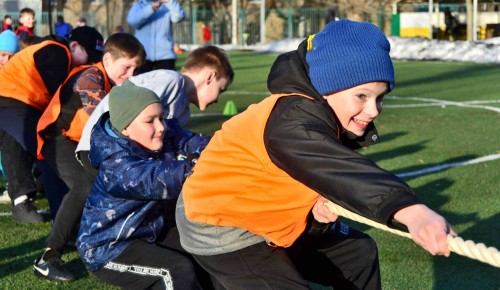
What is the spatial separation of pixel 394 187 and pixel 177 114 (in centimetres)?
316

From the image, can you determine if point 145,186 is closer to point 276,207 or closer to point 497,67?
point 276,207

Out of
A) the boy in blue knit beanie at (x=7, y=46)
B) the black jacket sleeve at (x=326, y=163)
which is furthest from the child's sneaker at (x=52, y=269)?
the boy in blue knit beanie at (x=7, y=46)

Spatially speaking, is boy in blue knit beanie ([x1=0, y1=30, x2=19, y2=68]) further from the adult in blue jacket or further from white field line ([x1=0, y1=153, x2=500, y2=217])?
white field line ([x1=0, y1=153, x2=500, y2=217])

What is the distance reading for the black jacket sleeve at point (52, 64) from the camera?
784 centimetres

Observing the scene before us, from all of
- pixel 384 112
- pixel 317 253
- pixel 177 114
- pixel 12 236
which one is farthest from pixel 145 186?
pixel 384 112

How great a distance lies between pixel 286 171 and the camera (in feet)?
11.1

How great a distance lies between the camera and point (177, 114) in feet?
19.5

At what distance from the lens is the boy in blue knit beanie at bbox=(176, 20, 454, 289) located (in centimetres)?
310

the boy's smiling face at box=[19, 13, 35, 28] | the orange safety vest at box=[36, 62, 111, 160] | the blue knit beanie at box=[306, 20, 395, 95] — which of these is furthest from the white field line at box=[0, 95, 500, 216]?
the blue knit beanie at box=[306, 20, 395, 95]

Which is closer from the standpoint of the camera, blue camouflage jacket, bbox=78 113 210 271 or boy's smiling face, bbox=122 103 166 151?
blue camouflage jacket, bbox=78 113 210 271

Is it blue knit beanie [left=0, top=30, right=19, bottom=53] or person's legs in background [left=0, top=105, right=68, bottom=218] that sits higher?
blue knit beanie [left=0, top=30, right=19, bottom=53]

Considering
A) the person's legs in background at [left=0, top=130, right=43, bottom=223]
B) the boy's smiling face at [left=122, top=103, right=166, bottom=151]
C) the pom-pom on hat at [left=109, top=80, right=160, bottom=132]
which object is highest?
the pom-pom on hat at [left=109, top=80, right=160, bottom=132]

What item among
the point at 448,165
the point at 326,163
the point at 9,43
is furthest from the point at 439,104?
the point at 326,163

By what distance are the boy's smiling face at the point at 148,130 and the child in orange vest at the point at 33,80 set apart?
3.02 metres
